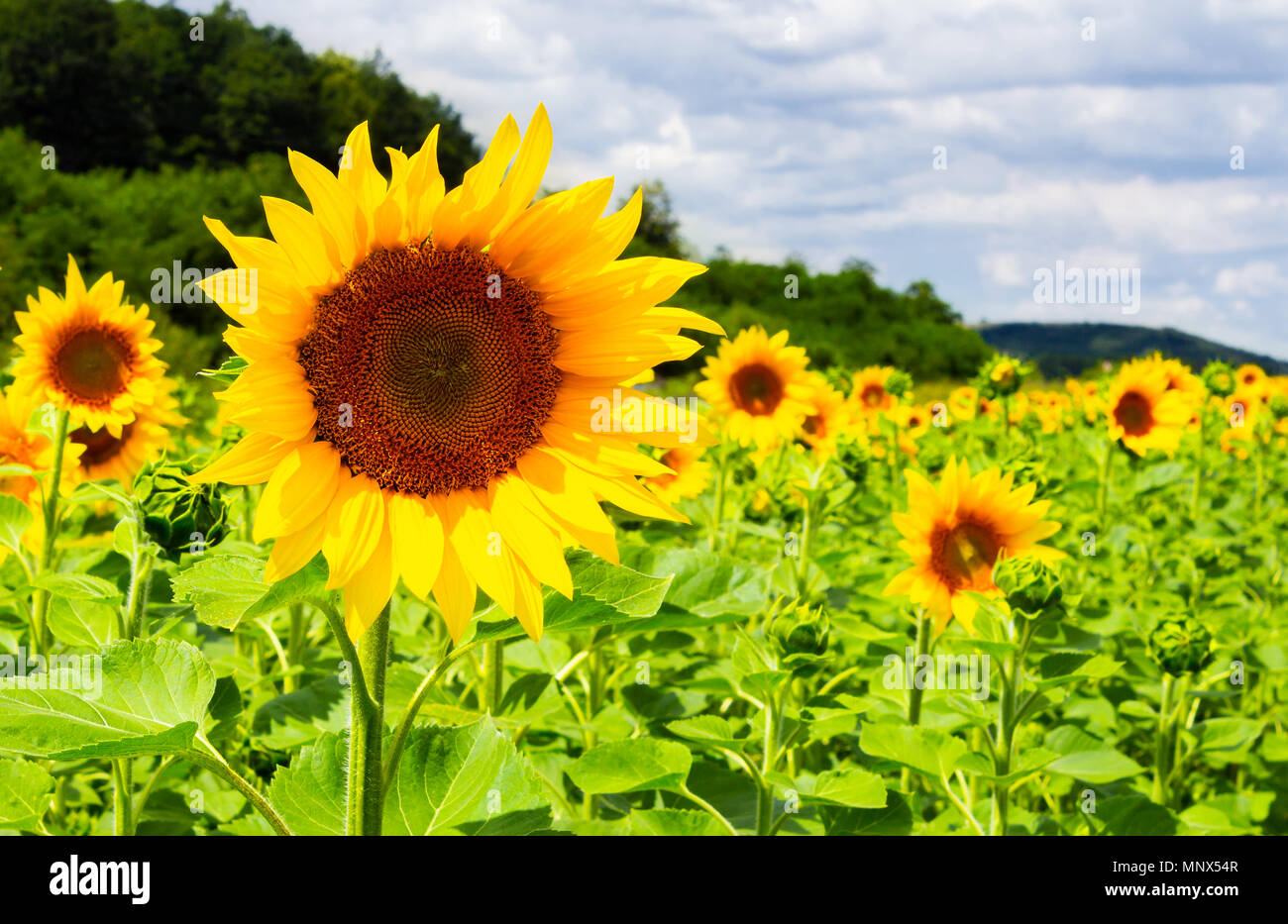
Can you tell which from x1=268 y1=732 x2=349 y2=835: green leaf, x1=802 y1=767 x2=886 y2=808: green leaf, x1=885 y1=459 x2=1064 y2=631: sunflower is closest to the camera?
x1=268 y1=732 x2=349 y2=835: green leaf

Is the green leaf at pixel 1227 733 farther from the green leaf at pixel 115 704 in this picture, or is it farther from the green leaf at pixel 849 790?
the green leaf at pixel 115 704

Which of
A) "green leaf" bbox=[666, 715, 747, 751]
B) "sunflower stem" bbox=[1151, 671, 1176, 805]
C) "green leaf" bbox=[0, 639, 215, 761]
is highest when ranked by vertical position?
"green leaf" bbox=[0, 639, 215, 761]

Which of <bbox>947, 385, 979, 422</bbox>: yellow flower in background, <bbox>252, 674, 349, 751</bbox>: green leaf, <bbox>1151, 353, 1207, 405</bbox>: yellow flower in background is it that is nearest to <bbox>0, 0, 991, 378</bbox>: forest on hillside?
<bbox>947, 385, 979, 422</bbox>: yellow flower in background

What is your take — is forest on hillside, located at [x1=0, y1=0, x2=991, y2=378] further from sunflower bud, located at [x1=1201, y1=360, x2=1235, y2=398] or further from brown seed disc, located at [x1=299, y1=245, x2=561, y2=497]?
brown seed disc, located at [x1=299, y1=245, x2=561, y2=497]

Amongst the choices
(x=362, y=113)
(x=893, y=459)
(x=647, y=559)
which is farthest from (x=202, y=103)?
(x=647, y=559)

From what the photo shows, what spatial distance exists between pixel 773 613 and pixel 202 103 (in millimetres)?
40702

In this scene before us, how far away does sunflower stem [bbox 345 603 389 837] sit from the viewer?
4.24 ft

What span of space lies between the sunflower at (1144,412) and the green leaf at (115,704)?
183 inches

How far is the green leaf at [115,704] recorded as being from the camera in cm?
119

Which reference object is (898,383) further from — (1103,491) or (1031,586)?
(1031,586)

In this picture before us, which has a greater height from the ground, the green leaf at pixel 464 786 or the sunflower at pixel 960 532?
the sunflower at pixel 960 532

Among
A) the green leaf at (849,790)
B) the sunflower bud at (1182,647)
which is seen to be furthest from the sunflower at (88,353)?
the sunflower bud at (1182,647)

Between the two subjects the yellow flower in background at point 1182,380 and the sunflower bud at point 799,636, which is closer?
the sunflower bud at point 799,636
